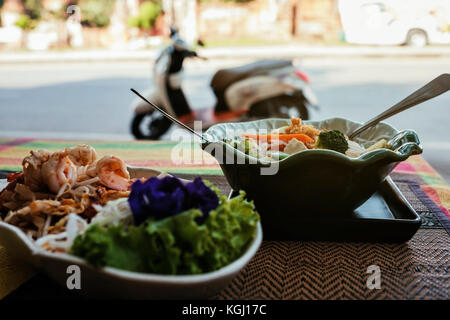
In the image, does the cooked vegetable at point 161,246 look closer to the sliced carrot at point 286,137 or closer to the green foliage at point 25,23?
the sliced carrot at point 286,137

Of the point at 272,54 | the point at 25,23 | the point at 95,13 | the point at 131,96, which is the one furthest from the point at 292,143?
the point at 25,23

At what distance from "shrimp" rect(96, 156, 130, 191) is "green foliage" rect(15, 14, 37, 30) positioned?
15228mm

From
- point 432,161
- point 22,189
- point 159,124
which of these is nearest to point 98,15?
point 159,124

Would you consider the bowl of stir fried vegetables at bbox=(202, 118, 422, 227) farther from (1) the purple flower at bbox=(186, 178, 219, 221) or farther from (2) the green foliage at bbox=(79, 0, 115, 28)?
(2) the green foliage at bbox=(79, 0, 115, 28)

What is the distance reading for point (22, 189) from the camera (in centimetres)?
93

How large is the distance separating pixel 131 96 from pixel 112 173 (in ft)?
20.0

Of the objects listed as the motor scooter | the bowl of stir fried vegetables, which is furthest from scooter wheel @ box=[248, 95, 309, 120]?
the bowl of stir fried vegetables

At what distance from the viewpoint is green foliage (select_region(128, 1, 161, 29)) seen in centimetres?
1377

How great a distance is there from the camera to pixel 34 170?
0.95 meters

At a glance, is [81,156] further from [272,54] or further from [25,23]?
→ [25,23]

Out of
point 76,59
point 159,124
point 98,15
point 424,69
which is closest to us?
point 159,124

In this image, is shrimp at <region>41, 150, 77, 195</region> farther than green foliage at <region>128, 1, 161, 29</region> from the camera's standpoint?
No
